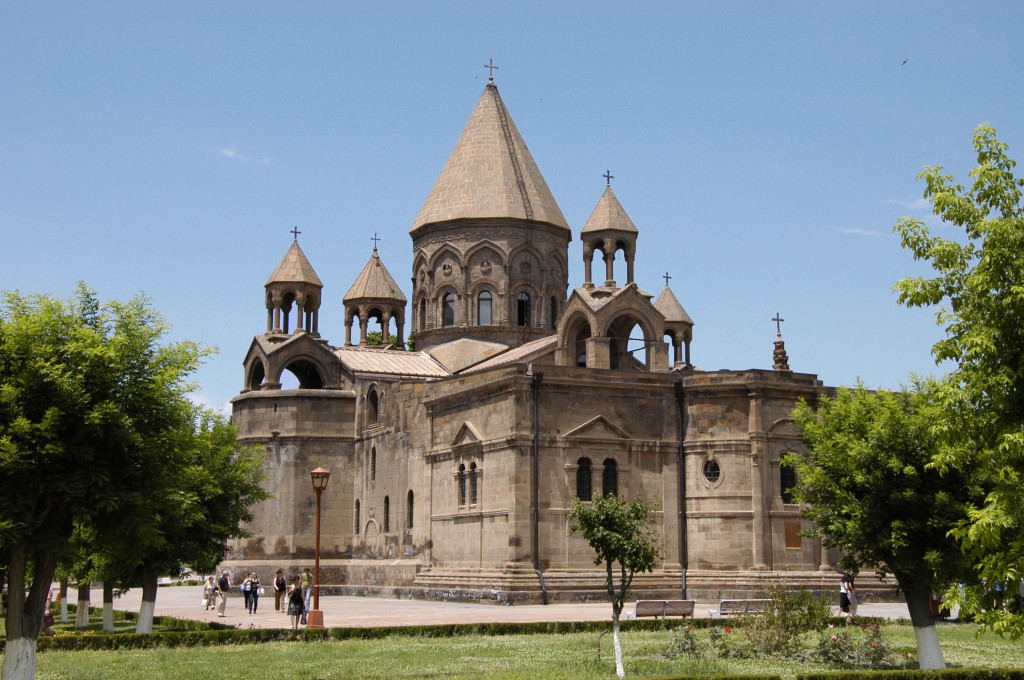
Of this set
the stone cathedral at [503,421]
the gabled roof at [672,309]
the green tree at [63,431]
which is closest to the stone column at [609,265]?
the stone cathedral at [503,421]

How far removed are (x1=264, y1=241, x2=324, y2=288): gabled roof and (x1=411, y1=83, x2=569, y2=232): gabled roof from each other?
170 inches

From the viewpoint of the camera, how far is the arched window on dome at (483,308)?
143ft

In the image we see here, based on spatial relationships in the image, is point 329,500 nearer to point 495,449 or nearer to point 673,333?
point 495,449

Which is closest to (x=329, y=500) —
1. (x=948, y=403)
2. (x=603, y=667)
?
(x=603, y=667)

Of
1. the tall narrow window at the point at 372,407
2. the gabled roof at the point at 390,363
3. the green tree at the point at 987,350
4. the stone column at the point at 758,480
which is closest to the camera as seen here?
the green tree at the point at 987,350

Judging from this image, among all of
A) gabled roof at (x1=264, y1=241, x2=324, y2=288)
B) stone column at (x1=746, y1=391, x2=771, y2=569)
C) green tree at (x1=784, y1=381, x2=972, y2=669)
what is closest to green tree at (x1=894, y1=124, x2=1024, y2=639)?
green tree at (x1=784, y1=381, x2=972, y2=669)

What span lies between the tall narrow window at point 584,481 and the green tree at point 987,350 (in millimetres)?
20518

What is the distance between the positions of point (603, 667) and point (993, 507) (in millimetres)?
8172

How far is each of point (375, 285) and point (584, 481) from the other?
60.0ft

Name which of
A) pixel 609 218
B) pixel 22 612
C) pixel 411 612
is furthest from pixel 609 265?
pixel 22 612

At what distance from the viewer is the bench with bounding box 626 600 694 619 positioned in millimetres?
24391

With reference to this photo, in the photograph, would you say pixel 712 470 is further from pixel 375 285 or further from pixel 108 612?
pixel 375 285

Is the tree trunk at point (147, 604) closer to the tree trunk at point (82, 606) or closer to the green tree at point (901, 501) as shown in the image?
the tree trunk at point (82, 606)

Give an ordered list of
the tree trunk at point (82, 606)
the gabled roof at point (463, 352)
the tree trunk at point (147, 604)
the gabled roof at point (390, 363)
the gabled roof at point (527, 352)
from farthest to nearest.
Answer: the gabled roof at point (390, 363) → the gabled roof at point (463, 352) → the gabled roof at point (527, 352) → the tree trunk at point (82, 606) → the tree trunk at point (147, 604)
